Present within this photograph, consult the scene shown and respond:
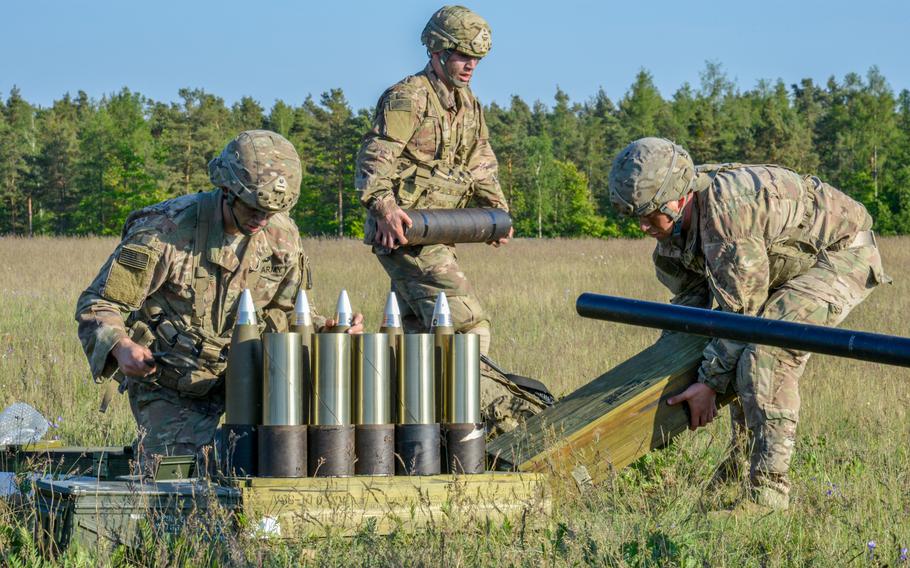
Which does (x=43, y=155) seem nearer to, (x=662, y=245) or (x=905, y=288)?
(x=905, y=288)

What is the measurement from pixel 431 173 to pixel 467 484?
3.66 metres

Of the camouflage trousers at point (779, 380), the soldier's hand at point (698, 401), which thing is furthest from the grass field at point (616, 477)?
the soldier's hand at point (698, 401)

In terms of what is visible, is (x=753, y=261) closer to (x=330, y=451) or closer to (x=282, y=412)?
(x=330, y=451)

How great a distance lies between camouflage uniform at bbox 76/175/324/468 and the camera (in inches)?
238

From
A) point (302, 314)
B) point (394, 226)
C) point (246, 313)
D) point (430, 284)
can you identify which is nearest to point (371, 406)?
point (302, 314)

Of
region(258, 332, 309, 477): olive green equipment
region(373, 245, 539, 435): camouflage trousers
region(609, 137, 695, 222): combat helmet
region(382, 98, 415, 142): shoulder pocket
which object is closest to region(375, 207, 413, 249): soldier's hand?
region(373, 245, 539, 435): camouflage trousers

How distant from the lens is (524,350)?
36.0ft

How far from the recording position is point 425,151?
26.4 feet

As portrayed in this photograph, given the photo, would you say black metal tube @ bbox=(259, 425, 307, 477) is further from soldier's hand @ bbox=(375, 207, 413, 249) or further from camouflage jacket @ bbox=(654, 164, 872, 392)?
soldier's hand @ bbox=(375, 207, 413, 249)

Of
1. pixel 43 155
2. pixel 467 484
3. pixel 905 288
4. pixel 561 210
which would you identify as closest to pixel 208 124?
pixel 43 155

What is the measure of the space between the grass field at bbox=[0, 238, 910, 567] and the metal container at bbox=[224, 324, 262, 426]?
24.3 inches

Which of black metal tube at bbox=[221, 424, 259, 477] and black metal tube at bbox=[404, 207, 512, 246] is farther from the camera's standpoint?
black metal tube at bbox=[404, 207, 512, 246]

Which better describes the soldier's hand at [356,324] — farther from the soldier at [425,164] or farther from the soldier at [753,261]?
the soldier at [425,164]

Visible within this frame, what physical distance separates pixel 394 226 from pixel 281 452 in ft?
9.69
